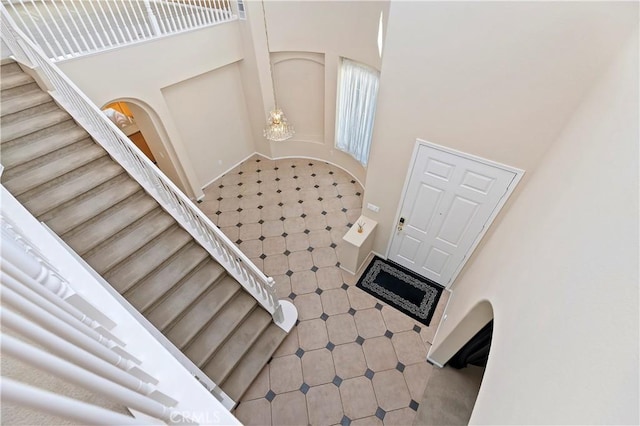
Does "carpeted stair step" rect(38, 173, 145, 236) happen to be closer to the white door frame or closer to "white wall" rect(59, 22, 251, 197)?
"white wall" rect(59, 22, 251, 197)

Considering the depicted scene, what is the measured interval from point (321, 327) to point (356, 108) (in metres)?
3.89

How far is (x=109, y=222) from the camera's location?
3.00 meters

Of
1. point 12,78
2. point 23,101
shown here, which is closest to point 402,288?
point 23,101

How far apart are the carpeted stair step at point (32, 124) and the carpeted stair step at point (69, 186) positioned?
60 centimetres

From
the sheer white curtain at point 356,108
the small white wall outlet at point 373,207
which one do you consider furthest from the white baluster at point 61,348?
the sheer white curtain at point 356,108

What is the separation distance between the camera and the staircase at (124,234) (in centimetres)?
286

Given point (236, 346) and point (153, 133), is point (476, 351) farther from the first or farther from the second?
point (153, 133)

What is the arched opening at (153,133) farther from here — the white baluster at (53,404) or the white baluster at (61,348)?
the white baluster at (53,404)

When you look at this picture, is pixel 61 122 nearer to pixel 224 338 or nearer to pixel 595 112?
pixel 224 338

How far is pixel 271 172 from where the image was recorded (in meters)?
6.55

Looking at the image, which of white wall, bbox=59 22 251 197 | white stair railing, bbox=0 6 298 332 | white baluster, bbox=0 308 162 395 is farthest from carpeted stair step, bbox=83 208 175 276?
white baluster, bbox=0 308 162 395

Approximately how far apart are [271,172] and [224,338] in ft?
13.2

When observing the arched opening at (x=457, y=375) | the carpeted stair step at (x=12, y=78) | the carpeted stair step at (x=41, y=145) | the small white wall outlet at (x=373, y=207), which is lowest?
the arched opening at (x=457, y=375)

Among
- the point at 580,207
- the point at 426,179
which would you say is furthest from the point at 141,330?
the point at 426,179
